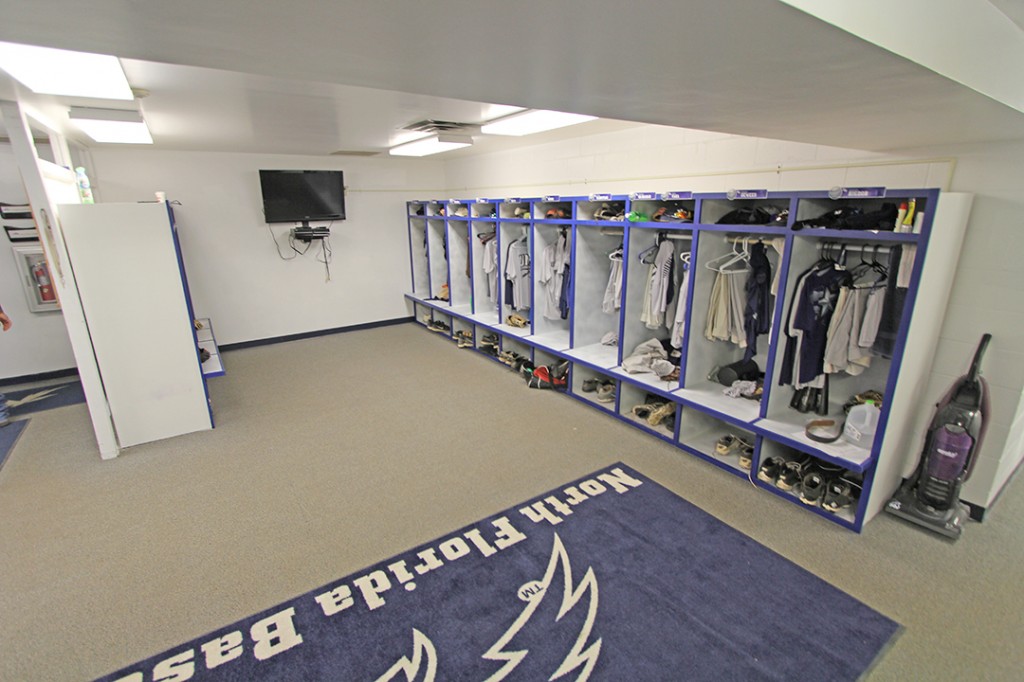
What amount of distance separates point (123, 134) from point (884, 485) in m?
6.00

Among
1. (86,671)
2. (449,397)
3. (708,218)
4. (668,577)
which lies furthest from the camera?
(449,397)

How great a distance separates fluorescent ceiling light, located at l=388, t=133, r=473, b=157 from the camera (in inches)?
176

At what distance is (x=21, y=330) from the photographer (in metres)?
5.21

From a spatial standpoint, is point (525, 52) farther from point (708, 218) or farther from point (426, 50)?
point (708, 218)

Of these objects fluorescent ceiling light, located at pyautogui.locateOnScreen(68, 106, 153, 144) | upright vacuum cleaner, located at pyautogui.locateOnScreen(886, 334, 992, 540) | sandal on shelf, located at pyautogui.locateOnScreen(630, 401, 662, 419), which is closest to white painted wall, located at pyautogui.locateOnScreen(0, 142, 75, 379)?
fluorescent ceiling light, located at pyautogui.locateOnScreen(68, 106, 153, 144)

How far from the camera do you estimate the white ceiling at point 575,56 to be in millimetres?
897

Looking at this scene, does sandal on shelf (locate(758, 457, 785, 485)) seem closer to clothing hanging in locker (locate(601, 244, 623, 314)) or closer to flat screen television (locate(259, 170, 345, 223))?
clothing hanging in locker (locate(601, 244, 623, 314))

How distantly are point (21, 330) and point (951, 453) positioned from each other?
325 inches

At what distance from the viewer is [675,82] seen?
1524 millimetres

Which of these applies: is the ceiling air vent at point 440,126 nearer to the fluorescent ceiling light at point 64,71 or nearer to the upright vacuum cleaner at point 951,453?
the fluorescent ceiling light at point 64,71

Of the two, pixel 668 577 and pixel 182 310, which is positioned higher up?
pixel 182 310

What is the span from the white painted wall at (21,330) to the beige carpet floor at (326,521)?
1392 millimetres

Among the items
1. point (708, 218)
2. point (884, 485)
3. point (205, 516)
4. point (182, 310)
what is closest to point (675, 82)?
point (708, 218)

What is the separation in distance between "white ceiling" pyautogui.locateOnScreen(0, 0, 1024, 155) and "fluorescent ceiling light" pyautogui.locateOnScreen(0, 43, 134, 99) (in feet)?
0.48
